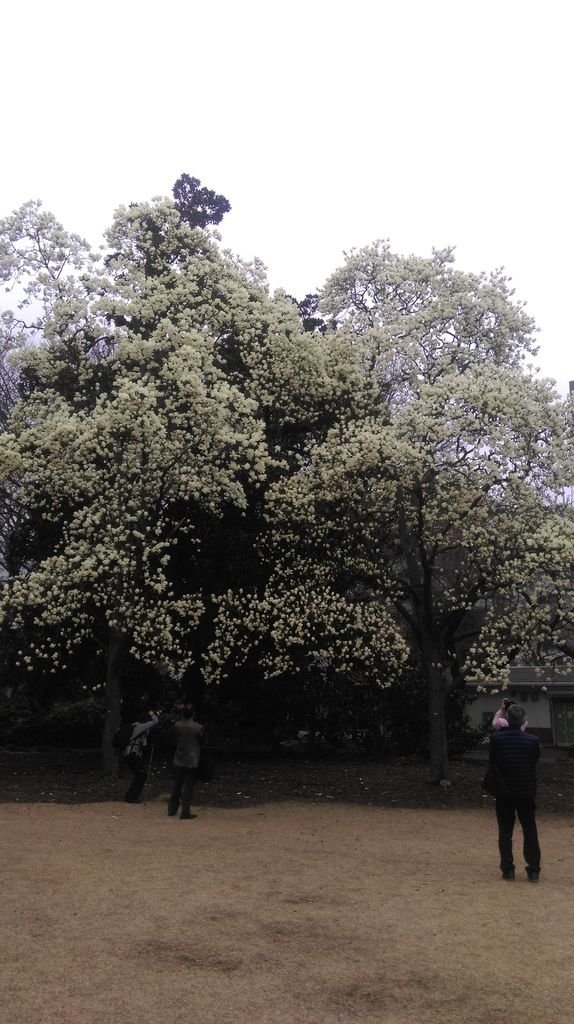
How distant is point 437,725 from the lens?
19.4 metres

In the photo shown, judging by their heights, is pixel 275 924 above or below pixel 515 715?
below

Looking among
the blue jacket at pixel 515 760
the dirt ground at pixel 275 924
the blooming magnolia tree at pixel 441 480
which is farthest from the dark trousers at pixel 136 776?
the blue jacket at pixel 515 760

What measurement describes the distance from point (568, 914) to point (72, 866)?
224 inches

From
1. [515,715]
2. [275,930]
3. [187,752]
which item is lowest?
[275,930]

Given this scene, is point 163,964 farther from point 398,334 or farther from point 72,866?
point 398,334

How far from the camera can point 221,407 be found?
58.5 feet

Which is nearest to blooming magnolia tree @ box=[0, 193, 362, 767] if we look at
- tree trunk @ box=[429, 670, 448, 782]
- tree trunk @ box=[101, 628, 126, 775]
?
tree trunk @ box=[101, 628, 126, 775]

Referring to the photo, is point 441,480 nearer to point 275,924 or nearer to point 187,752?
point 187,752

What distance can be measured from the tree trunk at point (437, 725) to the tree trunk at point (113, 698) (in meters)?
7.00

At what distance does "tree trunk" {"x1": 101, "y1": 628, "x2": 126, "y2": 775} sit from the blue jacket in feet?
37.9

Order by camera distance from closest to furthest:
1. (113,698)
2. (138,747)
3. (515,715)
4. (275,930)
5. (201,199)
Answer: (275,930) < (515,715) < (138,747) < (113,698) < (201,199)

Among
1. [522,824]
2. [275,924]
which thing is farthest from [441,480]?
[275,924]

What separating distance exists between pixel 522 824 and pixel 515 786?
0.44m

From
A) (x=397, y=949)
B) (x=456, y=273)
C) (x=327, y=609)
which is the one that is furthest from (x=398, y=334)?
(x=397, y=949)
